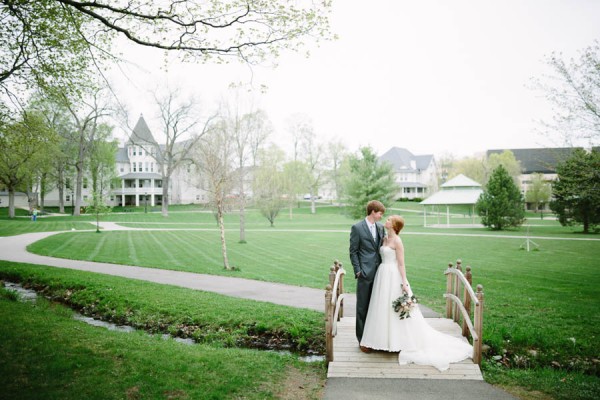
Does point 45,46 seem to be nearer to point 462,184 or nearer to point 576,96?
point 576,96

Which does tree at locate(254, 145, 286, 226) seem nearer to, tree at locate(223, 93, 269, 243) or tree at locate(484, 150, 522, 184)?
tree at locate(223, 93, 269, 243)

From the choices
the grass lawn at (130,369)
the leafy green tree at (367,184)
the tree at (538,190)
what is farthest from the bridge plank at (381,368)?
the tree at (538,190)

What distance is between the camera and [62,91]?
42.3 feet

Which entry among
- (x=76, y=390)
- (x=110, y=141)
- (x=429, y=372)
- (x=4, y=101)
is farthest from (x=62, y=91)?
(x=110, y=141)

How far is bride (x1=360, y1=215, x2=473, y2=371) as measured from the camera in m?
6.81

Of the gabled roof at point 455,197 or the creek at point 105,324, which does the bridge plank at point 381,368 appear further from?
the gabled roof at point 455,197

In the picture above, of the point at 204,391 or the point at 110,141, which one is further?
the point at 110,141

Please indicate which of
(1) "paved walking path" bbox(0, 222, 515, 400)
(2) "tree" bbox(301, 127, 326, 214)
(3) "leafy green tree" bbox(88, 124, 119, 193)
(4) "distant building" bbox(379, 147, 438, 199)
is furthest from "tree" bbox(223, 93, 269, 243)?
(4) "distant building" bbox(379, 147, 438, 199)

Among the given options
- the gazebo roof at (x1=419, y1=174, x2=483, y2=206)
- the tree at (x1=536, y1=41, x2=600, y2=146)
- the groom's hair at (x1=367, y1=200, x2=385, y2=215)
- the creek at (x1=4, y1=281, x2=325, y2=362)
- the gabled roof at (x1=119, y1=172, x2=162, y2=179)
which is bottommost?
the creek at (x1=4, y1=281, x2=325, y2=362)

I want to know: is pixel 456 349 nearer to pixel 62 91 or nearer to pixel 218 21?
pixel 218 21

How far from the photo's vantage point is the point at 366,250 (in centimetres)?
700

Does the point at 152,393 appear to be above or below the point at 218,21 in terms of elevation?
below

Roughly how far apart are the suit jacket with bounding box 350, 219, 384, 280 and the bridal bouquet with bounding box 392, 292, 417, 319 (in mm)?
566

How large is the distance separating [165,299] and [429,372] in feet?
25.8
